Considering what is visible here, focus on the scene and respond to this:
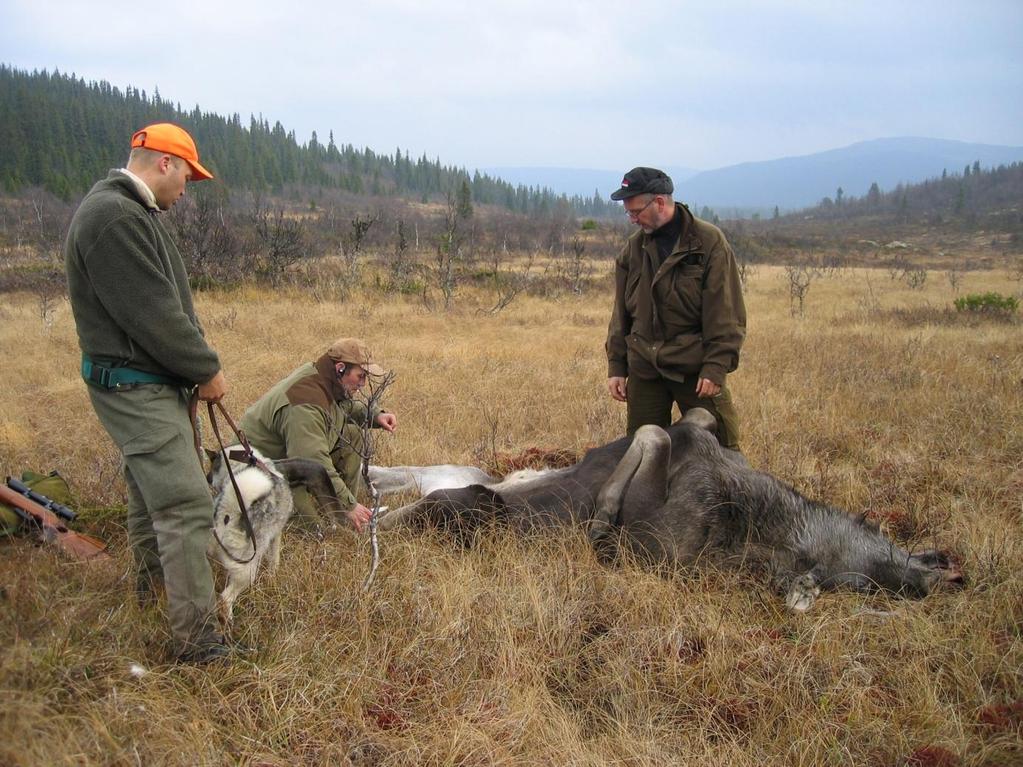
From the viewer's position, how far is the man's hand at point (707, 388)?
448cm

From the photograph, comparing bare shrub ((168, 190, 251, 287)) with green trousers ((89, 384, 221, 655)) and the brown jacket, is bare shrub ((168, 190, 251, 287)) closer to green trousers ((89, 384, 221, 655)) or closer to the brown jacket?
the brown jacket

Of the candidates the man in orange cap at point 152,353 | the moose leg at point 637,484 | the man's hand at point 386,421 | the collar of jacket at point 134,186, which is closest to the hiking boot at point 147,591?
the man in orange cap at point 152,353

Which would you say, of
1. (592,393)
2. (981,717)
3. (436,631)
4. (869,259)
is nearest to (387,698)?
(436,631)

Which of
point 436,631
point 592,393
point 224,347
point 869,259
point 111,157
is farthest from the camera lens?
point 111,157

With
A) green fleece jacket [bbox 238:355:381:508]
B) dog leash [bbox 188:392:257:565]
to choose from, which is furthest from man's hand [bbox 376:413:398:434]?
dog leash [bbox 188:392:257:565]

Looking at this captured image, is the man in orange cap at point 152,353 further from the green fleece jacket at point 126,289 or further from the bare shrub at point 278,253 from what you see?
the bare shrub at point 278,253

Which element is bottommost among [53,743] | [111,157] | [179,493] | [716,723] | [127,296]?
[716,723]

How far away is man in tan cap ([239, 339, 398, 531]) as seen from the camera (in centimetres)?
423

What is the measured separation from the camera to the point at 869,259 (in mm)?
43156

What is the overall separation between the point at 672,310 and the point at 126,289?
330 cm

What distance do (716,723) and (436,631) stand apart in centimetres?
126

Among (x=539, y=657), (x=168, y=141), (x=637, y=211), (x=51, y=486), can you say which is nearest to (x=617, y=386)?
(x=637, y=211)

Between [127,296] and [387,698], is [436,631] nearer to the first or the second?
[387,698]

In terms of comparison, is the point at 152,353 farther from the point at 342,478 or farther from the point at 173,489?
the point at 342,478
